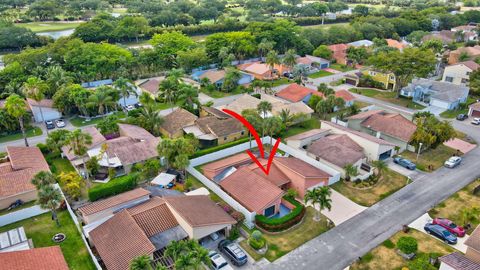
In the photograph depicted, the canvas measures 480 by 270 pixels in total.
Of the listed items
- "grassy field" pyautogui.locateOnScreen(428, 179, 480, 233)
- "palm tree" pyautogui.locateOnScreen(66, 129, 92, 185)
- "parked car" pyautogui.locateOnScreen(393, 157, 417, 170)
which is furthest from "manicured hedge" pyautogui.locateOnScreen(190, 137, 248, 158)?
"grassy field" pyautogui.locateOnScreen(428, 179, 480, 233)

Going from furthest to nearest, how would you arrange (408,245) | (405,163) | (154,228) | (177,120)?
1. (177,120)
2. (405,163)
3. (154,228)
4. (408,245)

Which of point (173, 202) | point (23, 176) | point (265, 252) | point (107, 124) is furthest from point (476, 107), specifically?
point (23, 176)

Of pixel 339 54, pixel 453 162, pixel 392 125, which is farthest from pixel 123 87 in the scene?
pixel 339 54

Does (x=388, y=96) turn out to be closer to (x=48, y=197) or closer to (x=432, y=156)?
(x=432, y=156)

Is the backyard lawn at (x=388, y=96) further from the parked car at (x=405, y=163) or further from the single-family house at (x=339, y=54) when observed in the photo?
the parked car at (x=405, y=163)

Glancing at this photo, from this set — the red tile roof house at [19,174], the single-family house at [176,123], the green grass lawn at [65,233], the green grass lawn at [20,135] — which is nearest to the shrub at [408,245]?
the green grass lawn at [65,233]
